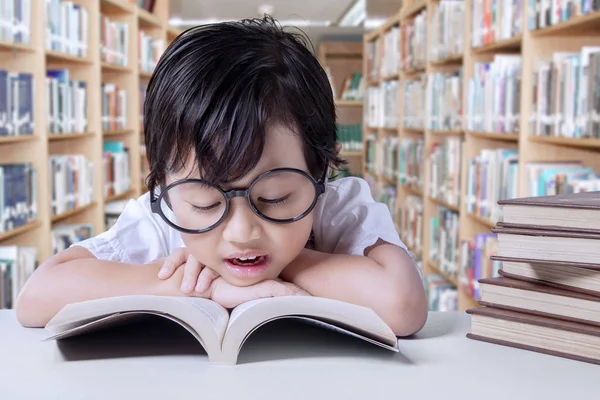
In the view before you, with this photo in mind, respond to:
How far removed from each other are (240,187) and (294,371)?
225 millimetres

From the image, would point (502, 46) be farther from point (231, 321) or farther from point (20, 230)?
point (231, 321)

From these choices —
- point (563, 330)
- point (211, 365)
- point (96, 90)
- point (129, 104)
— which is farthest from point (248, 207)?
point (129, 104)

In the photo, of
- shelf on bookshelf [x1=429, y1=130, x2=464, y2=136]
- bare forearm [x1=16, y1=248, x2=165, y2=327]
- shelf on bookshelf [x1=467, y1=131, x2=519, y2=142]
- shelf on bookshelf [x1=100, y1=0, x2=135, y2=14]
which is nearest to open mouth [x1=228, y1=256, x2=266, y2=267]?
bare forearm [x1=16, y1=248, x2=165, y2=327]

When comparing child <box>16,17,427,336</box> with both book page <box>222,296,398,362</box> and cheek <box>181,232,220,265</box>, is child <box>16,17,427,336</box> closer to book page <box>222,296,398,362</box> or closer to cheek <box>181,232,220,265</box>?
cheek <box>181,232,220,265</box>

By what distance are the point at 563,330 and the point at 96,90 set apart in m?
3.52

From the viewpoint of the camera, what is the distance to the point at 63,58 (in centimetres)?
365

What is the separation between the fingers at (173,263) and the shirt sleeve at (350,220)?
0.29m

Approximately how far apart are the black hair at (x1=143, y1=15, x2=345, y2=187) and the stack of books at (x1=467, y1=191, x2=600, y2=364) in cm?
26

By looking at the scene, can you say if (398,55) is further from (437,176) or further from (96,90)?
(96,90)

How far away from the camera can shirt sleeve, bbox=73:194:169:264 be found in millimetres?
1139

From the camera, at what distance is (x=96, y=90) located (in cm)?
390

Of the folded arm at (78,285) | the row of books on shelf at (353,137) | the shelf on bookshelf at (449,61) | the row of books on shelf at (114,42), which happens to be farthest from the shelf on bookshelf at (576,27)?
the row of books on shelf at (353,137)

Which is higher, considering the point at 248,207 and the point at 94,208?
the point at 248,207

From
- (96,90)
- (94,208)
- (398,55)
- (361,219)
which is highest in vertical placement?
(398,55)
